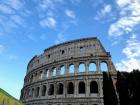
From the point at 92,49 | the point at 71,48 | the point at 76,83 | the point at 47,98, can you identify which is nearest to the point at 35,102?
the point at 47,98

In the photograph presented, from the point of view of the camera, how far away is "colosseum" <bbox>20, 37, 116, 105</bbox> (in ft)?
89.5

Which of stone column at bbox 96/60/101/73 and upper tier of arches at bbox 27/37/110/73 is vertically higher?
upper tier of arches at bbox 27/37/110/73

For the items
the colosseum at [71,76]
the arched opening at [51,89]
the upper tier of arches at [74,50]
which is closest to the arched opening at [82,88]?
the colosseum at [71,76]

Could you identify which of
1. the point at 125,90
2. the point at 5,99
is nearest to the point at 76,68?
the point at 125,90

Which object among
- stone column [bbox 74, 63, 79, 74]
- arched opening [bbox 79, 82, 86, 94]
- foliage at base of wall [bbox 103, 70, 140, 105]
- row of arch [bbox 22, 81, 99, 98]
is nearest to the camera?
foliage at base of wall [bbox 103, 70, 140, 105]

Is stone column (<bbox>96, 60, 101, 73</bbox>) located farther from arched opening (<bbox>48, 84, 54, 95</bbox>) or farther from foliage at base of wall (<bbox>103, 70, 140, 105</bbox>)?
arched opening (<bbox>48, 84, 54, 95</bbox>)

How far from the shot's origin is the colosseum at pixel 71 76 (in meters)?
27.3

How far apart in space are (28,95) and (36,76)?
4.54 meters

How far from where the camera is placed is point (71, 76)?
28906mm

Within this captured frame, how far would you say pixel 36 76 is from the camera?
36.5 meters

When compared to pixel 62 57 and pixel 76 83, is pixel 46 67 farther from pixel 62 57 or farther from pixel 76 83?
pixel 76 83

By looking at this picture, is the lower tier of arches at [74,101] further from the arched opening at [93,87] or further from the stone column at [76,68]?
the stone column at [76,68]

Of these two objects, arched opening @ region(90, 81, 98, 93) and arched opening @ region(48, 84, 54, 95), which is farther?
arched opening @ region(48, 84, 54, 95)

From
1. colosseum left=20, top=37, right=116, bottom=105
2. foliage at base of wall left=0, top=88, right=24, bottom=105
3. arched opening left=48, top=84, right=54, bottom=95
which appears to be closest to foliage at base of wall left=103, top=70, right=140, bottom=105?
colosseum left=20, top=37, right=116, bottom=105
